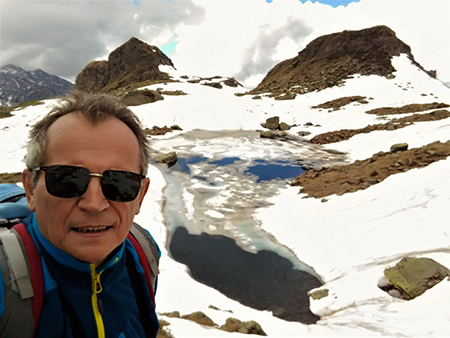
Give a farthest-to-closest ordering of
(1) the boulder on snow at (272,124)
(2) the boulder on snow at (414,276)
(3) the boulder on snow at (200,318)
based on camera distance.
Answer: (1) the boulder on snow at (272,124)
(2) the boulder on snow at (414,276)
(3) the boulder on snow at (200,318)

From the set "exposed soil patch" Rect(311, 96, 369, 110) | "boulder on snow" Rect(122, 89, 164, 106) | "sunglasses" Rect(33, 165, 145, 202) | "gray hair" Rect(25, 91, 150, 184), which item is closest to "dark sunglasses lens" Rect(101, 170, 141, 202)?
"sunglasses" Rect(33, 165, 145, 202)

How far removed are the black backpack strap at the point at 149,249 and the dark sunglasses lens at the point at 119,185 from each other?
605 millimetres

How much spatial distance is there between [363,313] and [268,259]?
2.93 m

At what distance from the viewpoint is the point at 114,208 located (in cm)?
162

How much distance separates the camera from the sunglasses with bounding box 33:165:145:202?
1.50 m

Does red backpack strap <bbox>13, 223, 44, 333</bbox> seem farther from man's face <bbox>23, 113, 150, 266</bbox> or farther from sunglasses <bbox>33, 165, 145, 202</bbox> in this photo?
sunglasses <bbox>33, 165, 145, 202</bbox>

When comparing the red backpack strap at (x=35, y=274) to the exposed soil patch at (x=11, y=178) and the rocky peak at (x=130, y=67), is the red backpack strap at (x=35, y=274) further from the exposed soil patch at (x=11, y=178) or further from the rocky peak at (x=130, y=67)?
the rocky peak at (x=130, y=67)

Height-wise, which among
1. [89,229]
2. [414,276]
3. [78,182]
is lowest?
[414,276]

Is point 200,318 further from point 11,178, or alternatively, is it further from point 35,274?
point 11,178

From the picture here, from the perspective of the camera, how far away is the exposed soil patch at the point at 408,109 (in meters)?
24.6

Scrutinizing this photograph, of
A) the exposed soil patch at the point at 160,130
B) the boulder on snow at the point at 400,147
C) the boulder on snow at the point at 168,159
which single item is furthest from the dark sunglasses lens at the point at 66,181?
the exposed soil patch at the point at 160,130

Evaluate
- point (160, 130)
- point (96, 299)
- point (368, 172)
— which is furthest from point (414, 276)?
point (160, 130)

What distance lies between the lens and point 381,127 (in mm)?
20688

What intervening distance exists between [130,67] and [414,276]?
278ft
